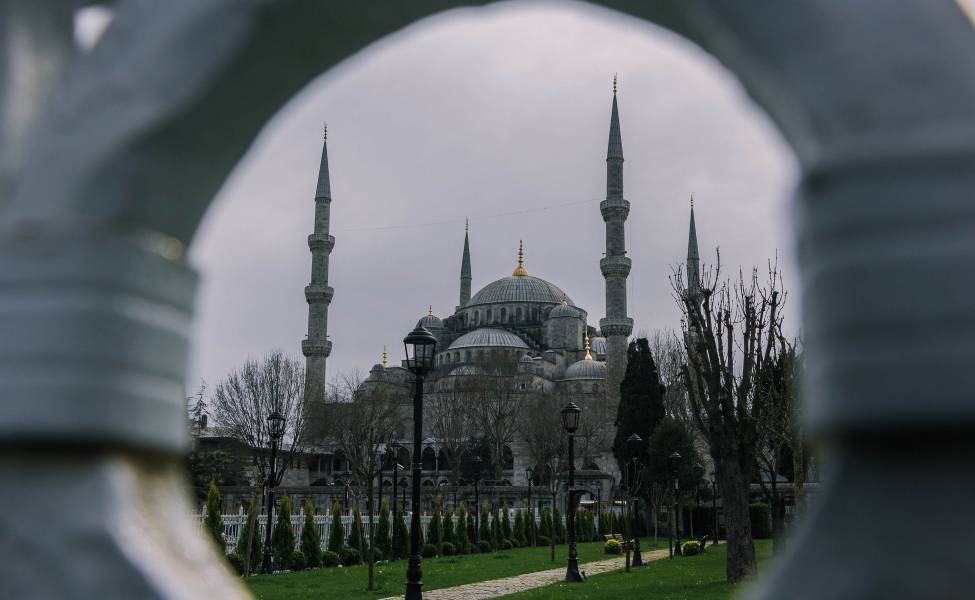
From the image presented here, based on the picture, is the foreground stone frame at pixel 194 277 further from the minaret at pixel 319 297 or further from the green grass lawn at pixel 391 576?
the minaret at pixel 319 297

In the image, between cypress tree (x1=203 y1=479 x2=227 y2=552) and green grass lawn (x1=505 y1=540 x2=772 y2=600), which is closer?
green grass lawn (x1=505 y1=540 x2=772 y2=600)

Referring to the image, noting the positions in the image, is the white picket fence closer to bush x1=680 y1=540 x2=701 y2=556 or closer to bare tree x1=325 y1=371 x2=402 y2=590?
bush x1=680 y1=540 x2=701 y2=556

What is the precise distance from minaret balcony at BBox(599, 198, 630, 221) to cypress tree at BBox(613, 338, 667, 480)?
11.3m

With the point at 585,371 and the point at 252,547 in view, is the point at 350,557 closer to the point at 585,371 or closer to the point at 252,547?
the point at 252,547

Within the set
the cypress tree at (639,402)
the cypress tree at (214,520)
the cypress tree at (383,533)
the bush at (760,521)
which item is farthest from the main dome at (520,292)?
the cypress tree at (214,520)

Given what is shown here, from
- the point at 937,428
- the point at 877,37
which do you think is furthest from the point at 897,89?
the point at 937,428

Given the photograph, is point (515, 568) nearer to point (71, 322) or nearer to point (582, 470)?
point (71, 322)

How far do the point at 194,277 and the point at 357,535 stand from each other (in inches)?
776

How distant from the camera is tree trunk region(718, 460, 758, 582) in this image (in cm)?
1324

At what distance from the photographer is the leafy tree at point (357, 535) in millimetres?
19242

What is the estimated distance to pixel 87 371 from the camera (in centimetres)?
94

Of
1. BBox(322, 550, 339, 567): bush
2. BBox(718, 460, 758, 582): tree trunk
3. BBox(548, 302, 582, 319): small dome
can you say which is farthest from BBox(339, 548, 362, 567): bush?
BBox(548, 302, 582, 319): small dome

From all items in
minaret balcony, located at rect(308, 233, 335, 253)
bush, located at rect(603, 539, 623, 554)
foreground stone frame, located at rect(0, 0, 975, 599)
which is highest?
minaret balcony, located at rect(308, 233, 335, 253)

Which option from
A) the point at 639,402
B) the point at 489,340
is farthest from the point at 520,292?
the point at 639,402
